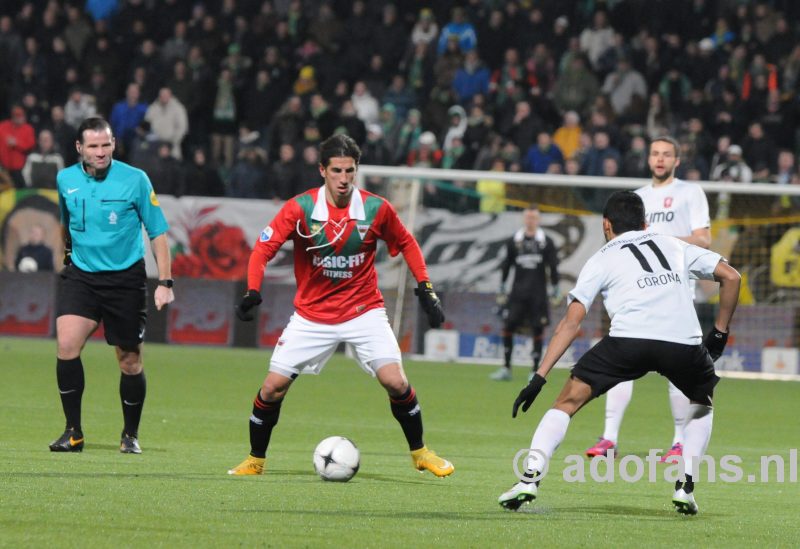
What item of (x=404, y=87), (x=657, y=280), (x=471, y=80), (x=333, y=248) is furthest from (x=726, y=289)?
(x=404, y=87)

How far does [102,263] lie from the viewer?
9.80 m

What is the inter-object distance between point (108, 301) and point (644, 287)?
390cm

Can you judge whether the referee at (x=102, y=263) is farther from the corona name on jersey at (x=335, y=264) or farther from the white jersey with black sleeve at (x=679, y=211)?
the white jersey with black sleeve at (x=679, y=211)

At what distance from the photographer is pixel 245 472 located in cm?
873

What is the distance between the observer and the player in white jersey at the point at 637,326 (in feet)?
24.5

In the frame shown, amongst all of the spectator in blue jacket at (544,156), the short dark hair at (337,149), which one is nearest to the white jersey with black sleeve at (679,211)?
the short dark hair at (337,149)

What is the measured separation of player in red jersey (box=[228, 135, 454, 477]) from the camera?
8781 millimetres

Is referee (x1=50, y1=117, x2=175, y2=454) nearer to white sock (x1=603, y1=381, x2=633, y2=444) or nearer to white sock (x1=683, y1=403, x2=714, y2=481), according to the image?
white sock (x1=603, y1=381, x2=633, y2=444)

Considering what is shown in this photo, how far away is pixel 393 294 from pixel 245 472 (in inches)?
494

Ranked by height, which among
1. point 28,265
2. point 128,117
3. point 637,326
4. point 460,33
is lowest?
point 28,265

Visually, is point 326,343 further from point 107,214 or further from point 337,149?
point 107,214

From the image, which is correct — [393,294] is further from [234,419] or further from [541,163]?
[234,419]

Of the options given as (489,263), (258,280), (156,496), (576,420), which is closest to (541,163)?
(489,263)

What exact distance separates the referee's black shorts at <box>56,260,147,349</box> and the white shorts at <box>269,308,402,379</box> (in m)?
1.40
